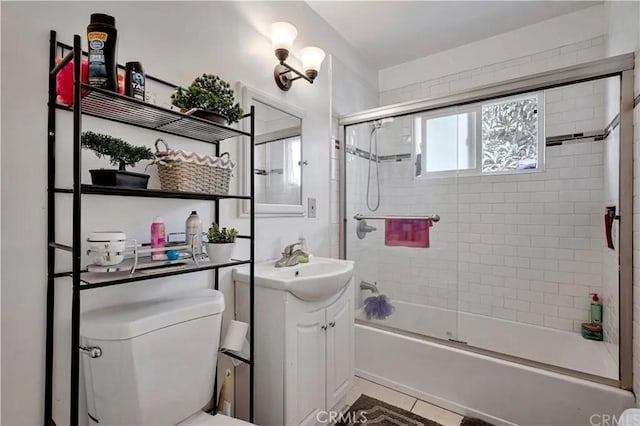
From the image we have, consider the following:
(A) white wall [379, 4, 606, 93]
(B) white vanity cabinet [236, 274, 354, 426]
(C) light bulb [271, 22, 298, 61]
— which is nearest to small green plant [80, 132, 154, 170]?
(B) white vanity cabinet [236, 274, 354, 426]

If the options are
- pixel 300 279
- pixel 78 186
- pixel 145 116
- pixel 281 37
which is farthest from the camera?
pixel 281 37

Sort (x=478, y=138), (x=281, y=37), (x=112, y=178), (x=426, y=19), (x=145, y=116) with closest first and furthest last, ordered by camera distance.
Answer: (x=112, y=178), (x=145, y=116), (x=281, y=37), (x=426, y=19), (x=478, y=138)

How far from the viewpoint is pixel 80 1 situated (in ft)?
3.39

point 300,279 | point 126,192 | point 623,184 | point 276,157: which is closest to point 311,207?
point 276,157

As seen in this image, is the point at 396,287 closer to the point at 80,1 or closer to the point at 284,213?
the point at 284,213

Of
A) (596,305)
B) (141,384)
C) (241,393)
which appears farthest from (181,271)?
(596,305)

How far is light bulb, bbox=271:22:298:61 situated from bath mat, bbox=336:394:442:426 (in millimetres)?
2063

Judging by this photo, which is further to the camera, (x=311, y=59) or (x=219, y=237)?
(x=311, y=59)

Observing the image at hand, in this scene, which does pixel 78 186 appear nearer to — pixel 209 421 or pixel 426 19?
pixel 209 421

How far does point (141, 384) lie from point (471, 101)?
226 cm

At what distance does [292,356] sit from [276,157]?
109cm

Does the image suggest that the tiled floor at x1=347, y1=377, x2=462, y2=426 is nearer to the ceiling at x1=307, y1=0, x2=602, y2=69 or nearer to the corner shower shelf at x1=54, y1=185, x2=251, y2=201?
the corner shower shelf at x1=54, y1=185, x2=251, y2=201

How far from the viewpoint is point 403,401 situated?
6.21 feet

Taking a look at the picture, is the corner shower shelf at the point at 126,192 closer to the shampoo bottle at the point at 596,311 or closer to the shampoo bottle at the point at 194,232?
the shampoo bottle at the point at 194,232
